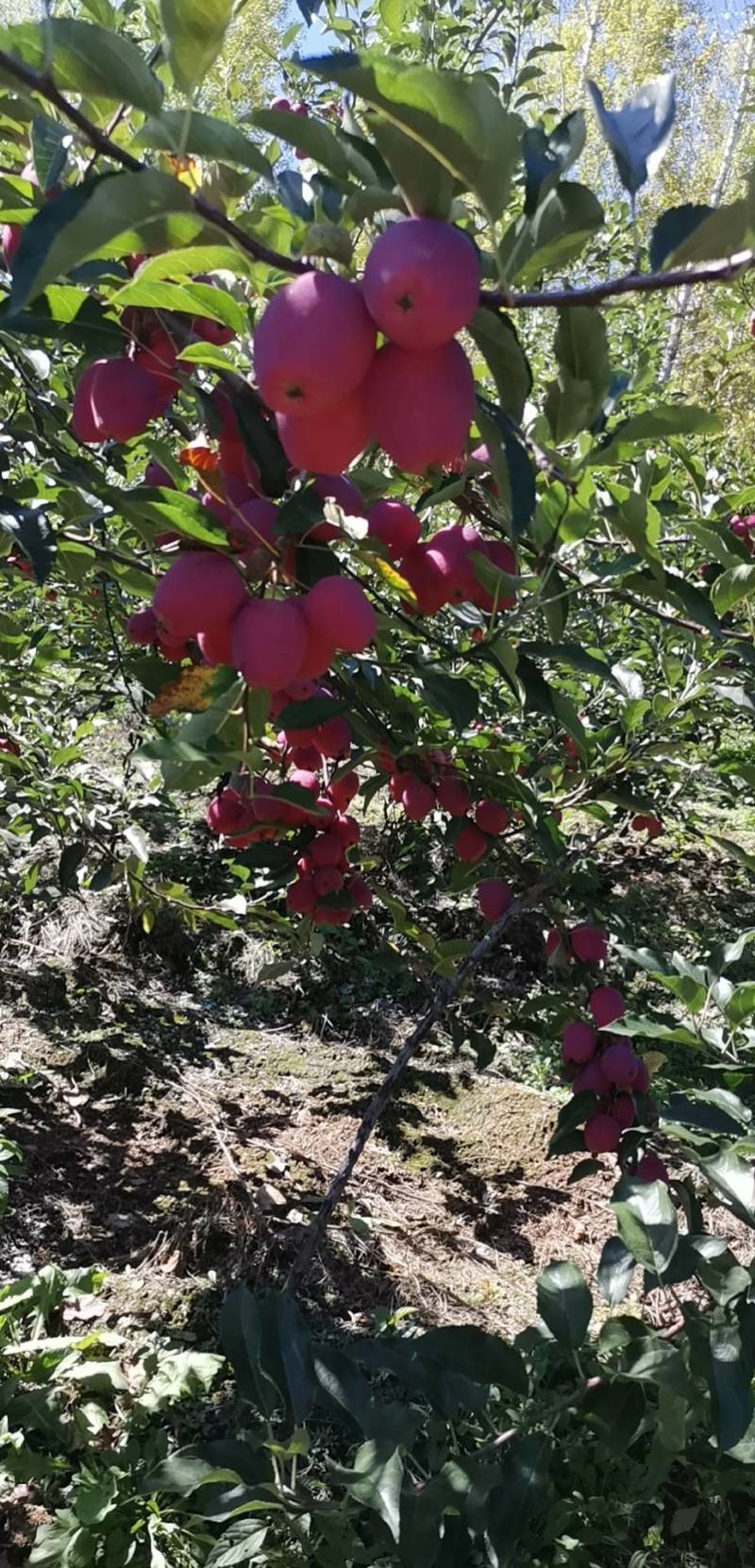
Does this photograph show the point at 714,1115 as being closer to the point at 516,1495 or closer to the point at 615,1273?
the point at 615,1273

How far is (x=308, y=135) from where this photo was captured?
2.17ft

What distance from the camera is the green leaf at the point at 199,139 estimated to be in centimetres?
60

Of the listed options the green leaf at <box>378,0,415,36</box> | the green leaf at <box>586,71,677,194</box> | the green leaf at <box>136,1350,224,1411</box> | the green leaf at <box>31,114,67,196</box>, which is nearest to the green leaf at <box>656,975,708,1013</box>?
the green leaf at <box>586,71,677,194</box>

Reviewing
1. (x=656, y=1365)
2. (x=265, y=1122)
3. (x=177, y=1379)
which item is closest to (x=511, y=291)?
(x=656, y=1365)

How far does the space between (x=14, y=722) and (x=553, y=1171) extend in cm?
191

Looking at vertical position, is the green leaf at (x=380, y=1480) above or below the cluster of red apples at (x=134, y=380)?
below

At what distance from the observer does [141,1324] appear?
2232 mm

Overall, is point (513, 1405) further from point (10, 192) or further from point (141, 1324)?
point (10, 192)

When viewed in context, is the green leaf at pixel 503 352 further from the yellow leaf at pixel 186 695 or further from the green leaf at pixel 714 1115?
the green leaf at pixel 714 1115

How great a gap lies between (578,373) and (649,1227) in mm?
922

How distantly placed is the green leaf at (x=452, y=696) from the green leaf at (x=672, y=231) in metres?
0.40

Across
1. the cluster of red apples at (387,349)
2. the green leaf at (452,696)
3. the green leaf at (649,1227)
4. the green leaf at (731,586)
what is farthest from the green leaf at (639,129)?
the green leaf at (649,1227)

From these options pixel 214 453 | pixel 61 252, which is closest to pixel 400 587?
pixel 214 453

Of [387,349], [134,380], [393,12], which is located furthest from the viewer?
[393,12]
